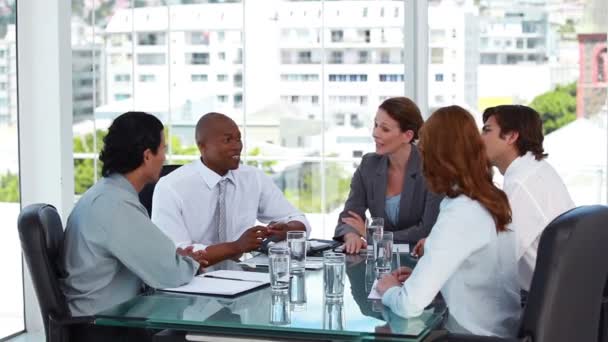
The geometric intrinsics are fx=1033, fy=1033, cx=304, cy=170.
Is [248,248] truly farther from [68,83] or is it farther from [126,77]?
[126,77]

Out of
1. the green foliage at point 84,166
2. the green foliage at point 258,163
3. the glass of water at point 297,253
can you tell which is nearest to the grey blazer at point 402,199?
the glass of water at point 297,253

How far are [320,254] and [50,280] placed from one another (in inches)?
45.9

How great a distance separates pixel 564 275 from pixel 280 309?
0.79 metres

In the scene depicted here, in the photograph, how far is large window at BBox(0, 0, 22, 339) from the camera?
16.9 feet

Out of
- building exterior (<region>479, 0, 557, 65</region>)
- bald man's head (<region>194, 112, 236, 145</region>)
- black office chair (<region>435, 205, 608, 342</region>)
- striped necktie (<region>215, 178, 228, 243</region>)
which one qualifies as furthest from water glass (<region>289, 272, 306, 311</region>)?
building exterior (<region>479, 0, 557, 65</region>)

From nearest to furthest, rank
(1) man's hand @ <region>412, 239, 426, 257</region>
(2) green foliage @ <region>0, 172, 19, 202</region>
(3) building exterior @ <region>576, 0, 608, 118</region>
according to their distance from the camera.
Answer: (1) man's hand @ <region>412, 239, 426, 257</region>, (2) green foliage @ <region>0, 172, 19, 202</region>, (3) building exterior @ <region>576, 0, 608, 118</region>

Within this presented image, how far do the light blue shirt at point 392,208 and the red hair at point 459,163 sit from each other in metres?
1.49

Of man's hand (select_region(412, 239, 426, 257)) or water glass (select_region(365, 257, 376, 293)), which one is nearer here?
water glass (select_region(365, 257, 376, 293))

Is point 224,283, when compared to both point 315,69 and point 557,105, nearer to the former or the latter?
point 557,105

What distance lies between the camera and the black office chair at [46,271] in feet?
10.1

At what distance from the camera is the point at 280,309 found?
9.29 ft

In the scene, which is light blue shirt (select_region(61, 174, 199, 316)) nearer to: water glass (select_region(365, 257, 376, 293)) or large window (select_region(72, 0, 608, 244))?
water glass (select_region(365, 257, 376, 293))

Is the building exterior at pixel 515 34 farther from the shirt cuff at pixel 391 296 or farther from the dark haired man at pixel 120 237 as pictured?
the shirt cuff at pixel 391 296

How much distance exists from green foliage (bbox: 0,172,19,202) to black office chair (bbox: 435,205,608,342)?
9.80 ft
